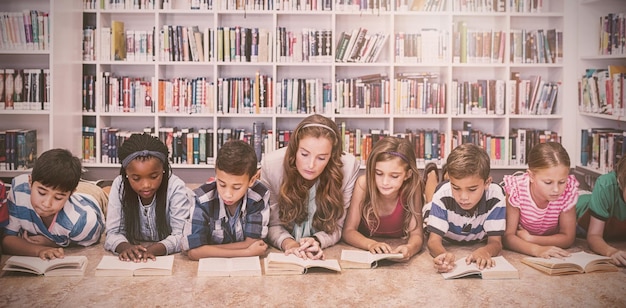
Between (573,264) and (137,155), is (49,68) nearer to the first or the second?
(137,155)

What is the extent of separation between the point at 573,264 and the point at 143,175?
4.81 feet

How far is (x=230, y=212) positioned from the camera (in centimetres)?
260

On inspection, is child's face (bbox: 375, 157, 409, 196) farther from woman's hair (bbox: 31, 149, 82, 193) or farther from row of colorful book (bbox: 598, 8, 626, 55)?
row of colorful book (bbox: 598, 8, 626, 55)

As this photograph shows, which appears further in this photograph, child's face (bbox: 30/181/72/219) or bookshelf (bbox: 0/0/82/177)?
bookshelf (bbox: 0/0/82/177)

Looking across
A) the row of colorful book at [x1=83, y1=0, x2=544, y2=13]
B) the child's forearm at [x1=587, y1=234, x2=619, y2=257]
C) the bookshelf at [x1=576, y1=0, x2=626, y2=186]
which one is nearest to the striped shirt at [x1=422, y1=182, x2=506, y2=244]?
the child's forearm at [x1=587, y1=234, x2=619, y2=257]

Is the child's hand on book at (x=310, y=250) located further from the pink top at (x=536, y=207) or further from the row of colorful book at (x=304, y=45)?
the row of colorful book at (x=304, y=45)

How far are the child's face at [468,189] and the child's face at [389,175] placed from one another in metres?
0.18

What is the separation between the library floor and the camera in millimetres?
2119

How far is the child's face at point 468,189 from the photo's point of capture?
8.46 feet

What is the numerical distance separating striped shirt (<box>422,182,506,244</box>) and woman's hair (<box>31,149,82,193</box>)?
1.26m

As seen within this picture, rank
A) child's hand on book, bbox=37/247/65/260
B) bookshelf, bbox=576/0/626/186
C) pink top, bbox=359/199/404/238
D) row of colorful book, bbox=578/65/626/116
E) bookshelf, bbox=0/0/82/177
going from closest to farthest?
child's hand on book, bbox=37/247/65/260 < pink top, bbox=359/199/404/238 < row of colorful book, bbox=578/65/626/116 < bookshelf, bbox=0/0/82/177 < bookshelf, bbox=576/0/626/186

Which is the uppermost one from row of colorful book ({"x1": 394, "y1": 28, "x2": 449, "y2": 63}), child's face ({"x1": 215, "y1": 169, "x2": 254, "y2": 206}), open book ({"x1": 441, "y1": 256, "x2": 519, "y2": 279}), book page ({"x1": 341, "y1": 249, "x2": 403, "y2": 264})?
row of colorful book ({"x1": 394, "y1": 28, "x2": 449, "y2": 63})

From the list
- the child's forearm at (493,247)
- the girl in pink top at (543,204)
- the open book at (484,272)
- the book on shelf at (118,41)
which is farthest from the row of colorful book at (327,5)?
the open book at (484,272)

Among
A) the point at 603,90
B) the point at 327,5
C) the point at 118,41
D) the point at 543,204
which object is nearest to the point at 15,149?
the point at 118,41
